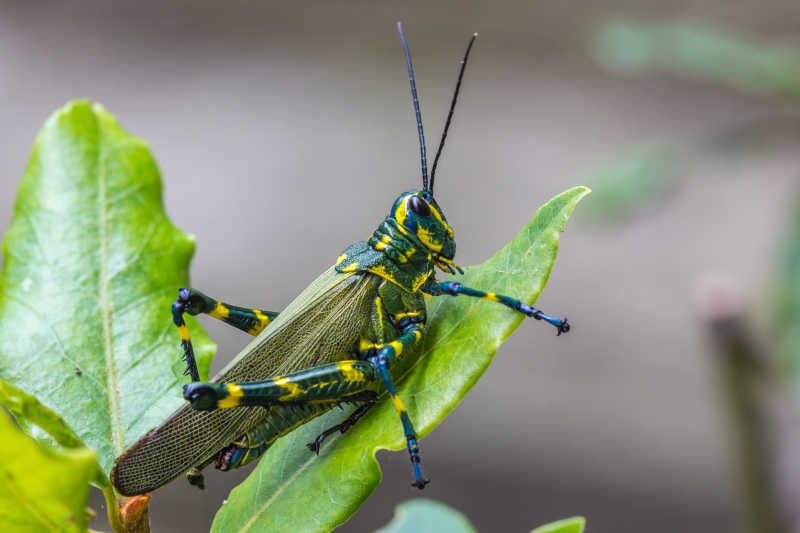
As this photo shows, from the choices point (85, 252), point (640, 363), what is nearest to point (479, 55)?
point (640, 363)

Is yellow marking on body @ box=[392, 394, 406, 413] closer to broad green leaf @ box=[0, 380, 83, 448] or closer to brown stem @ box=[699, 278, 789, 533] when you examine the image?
broad green leaf @ box=[0, 380, 83, 448]

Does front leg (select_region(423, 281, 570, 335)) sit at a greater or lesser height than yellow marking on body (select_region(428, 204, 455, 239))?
lesser

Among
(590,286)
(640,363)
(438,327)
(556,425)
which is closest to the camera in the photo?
(438,327)

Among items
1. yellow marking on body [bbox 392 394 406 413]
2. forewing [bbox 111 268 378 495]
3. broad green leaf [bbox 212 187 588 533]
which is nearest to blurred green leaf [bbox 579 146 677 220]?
forewing [bbox 111 268 378 495]

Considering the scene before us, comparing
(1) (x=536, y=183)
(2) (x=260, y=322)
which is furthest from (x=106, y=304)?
(1) (x=536, y=183)

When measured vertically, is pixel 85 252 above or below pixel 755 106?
below

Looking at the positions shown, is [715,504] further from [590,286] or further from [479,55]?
[479,55]
